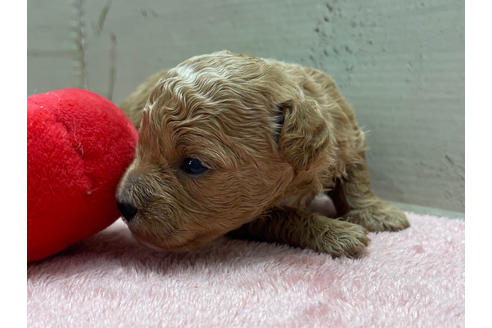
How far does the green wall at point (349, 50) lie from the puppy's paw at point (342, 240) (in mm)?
562

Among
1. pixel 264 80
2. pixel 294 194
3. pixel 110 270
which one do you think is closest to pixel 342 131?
pixel 294 194

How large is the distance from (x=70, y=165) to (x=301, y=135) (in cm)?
56

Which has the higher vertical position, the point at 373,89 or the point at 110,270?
the point at 373,89

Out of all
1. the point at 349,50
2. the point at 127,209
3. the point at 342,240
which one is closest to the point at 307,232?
the point at 342,240

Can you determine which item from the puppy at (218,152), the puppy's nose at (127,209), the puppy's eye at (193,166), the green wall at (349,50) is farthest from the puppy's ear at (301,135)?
the green wall at (349,50)

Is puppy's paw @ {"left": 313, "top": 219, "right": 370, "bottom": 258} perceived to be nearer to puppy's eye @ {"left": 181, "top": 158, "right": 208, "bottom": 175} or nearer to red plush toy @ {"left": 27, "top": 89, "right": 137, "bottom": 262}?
puppy's eye @ {"left": 181, "top": 158, "right": 208, "bottom": 175}

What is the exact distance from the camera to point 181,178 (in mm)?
997

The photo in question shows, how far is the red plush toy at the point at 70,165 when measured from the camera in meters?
0.94

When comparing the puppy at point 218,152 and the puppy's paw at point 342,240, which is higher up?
the puppy at point 218,152

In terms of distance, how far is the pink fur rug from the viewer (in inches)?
29.9

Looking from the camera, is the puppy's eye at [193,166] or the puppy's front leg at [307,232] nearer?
the puppy's eye at [193,166]

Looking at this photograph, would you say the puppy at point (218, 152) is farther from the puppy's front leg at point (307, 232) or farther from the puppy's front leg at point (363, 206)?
the puppy's front leg at point (363, 206)

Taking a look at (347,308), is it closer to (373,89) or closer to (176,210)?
(176,210)

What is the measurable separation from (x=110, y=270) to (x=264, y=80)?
23.5 inches
